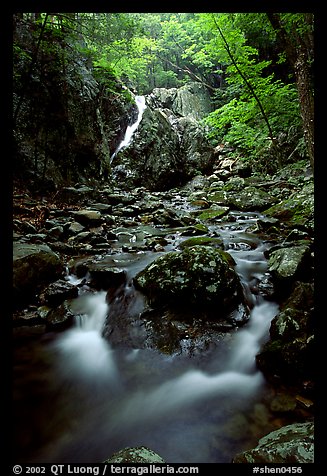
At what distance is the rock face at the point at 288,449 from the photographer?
1426mm

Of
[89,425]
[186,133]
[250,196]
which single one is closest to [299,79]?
[89,425]

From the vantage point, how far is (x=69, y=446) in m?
2.03

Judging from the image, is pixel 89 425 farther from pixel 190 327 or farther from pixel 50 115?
pixel 50 115

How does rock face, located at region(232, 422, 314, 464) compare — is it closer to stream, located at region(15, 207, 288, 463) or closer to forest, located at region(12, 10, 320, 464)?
forest, located at region(12, 10, 320, 464)

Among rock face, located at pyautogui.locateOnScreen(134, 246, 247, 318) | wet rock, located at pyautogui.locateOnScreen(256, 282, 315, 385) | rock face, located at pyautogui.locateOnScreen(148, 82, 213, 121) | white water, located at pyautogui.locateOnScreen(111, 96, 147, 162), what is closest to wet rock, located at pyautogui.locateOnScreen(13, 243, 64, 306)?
rock face, located at pyautogui.locateOnScreen(134, 246, 247, 318)

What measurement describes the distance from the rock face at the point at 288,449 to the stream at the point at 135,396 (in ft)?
1.27

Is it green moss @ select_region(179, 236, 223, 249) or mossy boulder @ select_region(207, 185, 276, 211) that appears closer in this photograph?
green moss @ select_region(179, 236, 223, 249)

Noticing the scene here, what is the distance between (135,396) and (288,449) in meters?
1.46

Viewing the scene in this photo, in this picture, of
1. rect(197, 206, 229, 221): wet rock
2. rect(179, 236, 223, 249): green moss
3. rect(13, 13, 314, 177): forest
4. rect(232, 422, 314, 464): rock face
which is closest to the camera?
rect(232, 422, 314, 464): rock face

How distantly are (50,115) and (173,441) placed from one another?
10113mm

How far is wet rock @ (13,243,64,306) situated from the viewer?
3471 mm

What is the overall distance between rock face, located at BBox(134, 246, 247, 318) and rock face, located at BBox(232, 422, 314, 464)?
1.56m

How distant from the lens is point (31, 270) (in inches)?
144

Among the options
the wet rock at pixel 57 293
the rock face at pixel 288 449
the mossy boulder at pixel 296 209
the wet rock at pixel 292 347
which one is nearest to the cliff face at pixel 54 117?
the wet rock at pixel 57 293
